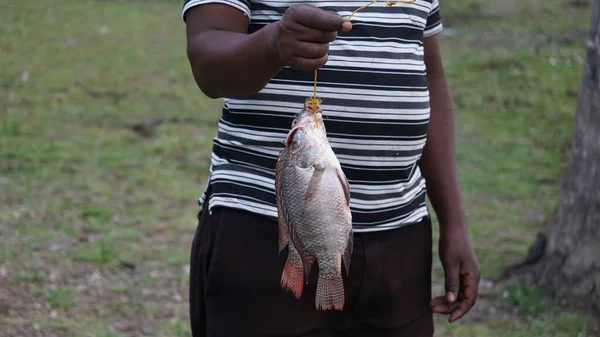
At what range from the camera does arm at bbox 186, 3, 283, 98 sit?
5.91 ft

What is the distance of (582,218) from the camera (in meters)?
4.59

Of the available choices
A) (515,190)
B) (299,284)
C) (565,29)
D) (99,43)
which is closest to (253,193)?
(299,284)

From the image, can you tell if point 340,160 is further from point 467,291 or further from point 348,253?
point 467,291

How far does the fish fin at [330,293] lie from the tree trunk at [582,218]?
2834mm

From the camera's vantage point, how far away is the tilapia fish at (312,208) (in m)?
1.81

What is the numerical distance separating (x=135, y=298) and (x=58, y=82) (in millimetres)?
5032

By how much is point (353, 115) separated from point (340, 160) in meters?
0.11

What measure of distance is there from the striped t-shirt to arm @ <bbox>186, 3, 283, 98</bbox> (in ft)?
0.11

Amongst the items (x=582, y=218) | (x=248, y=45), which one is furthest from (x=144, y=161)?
(x=248, y=45)

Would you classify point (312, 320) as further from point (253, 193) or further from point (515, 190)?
→ point (515, 190)

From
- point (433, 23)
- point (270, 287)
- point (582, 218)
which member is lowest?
point (582, 218)

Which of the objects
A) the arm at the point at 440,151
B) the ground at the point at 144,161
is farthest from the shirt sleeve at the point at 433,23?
the ground at the point at 144,161

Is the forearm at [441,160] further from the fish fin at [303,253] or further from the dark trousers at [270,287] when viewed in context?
the fish fin at [303,253]

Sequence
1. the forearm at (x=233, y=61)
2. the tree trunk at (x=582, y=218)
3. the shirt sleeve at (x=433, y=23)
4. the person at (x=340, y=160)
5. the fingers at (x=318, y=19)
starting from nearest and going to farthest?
the fingers at (x=318, y=19), the forearm at (x=233, y=61), the person at (x=340, y=160), the shirt sleeve at (x=433, y=23), the tree trunk at (x=582, y=218)
